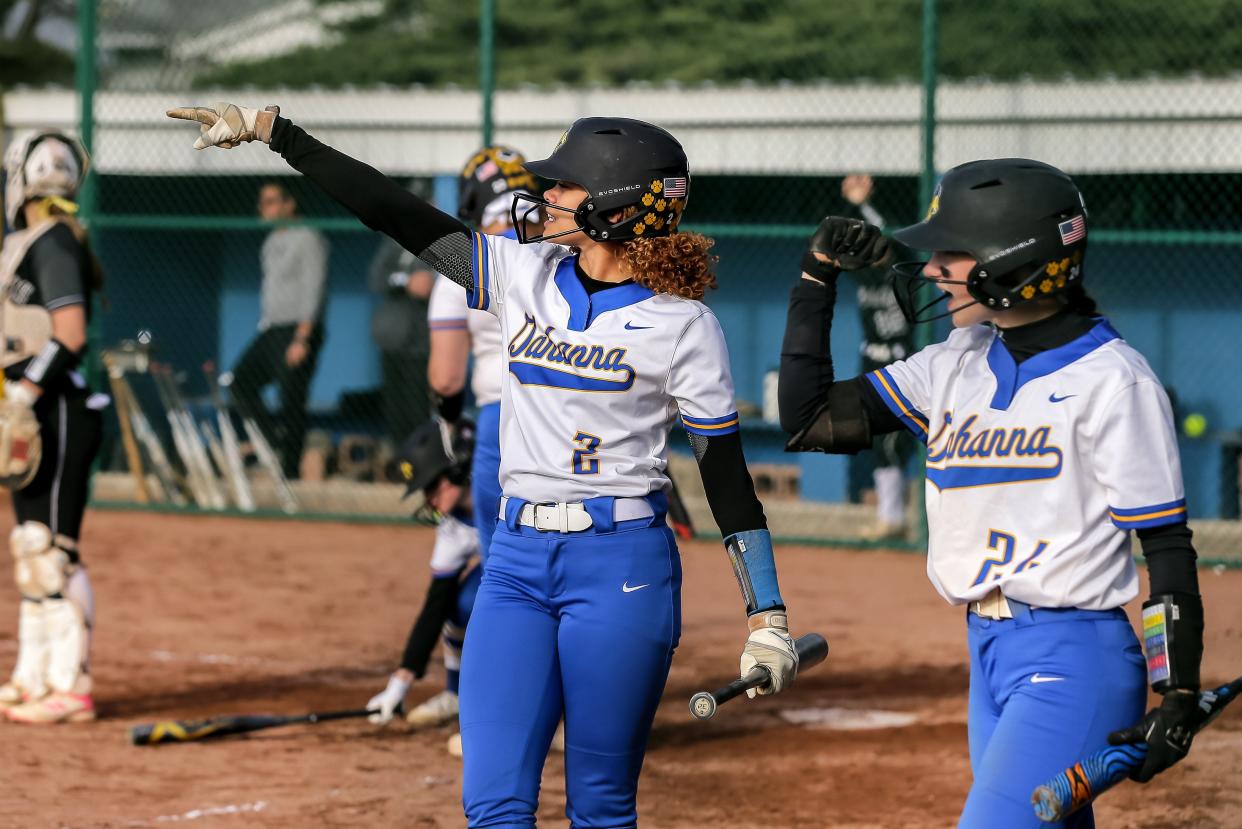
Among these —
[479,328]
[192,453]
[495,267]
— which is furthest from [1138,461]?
[192,453]

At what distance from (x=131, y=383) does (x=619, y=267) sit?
1051cm

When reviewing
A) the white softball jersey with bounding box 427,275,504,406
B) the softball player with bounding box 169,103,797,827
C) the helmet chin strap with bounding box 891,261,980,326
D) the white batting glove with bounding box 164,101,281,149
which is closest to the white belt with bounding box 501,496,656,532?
the softball player with bounding box 169,103,797,827

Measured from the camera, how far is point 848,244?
3822 millimetres

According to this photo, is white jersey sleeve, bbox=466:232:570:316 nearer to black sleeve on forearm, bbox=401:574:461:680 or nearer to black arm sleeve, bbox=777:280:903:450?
black arm sleeve, bbox=777:280:903:450

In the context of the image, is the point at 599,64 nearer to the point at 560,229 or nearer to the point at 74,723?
the point at 74,723

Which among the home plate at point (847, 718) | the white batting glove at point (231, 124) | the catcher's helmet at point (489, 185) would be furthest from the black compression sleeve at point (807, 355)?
the home plate at point (847, 718)

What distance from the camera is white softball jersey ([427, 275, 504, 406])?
604 centimetres

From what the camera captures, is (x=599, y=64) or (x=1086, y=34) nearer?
(x=1086, y=34)

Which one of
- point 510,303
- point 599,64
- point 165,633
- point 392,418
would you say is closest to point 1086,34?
point 599,64

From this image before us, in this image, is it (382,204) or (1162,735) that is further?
(382,204)

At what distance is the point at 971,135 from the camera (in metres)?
12.1

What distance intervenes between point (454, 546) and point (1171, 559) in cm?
381

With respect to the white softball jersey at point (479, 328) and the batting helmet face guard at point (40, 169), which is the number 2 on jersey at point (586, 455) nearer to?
the white softball jersey at point (479, 328)

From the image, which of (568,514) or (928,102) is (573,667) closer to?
(568,514)
